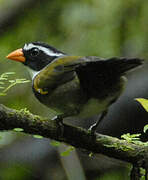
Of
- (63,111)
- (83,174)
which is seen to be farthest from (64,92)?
(83,174)

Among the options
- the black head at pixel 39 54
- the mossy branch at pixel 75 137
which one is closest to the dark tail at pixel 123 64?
the mossy branch at pixel 75 137

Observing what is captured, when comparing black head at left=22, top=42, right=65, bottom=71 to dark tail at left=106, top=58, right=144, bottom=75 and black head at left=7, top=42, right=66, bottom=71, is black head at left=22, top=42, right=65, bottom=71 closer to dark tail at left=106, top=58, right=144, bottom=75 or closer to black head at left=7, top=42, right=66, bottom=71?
black head at left=7, top=42, right=66, bottom=71

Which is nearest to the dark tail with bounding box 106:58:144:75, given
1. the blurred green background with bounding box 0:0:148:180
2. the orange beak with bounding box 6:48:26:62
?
the orange beak with bounding box 6:48:26:62

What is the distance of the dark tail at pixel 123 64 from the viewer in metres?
3.32

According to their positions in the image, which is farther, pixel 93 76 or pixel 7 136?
pixel 7 136

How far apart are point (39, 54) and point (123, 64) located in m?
1.44

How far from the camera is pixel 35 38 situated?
316 inches

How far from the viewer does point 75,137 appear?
3658 mm

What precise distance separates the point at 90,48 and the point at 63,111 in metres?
4.13

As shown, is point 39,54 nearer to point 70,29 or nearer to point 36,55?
point 36,55

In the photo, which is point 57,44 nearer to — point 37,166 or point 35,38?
point 35,38

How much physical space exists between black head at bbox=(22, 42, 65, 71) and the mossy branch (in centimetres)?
113

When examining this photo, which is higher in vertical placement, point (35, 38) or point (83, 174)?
point (35, 38)

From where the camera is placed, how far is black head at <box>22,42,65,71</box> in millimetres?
4613
